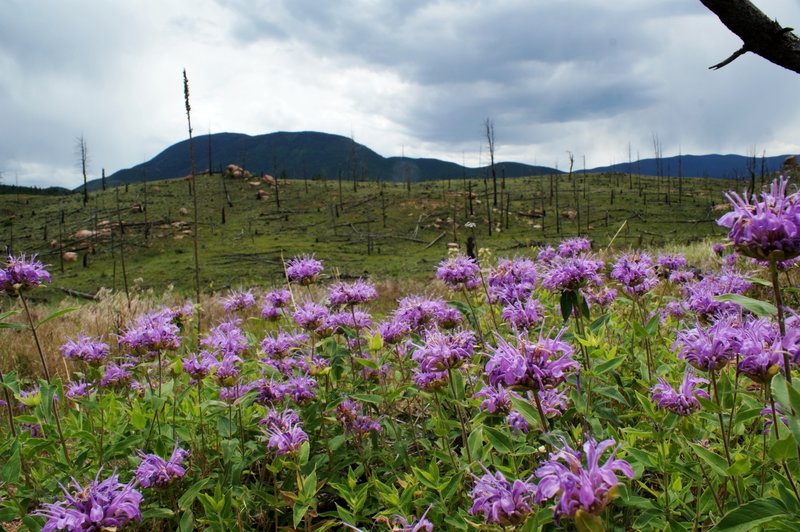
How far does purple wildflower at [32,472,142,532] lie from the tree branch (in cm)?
382

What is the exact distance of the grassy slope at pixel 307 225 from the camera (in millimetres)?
39281

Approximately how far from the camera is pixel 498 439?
1.76m

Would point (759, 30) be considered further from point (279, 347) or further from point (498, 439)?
point (279, 347)

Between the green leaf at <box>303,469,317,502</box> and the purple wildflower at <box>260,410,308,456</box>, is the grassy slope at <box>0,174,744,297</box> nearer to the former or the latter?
the purple wildflower at <box>260,410,308,456</box>

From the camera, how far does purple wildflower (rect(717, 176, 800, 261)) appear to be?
4.27 ft

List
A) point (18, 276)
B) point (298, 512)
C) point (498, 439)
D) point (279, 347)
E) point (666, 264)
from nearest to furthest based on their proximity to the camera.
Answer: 1. point (498, 439)
2. point (298, 512)
3. point (18, 276)
4. point (279, 347)
5. point (666, 264)

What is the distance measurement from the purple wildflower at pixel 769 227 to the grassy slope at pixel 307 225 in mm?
29909

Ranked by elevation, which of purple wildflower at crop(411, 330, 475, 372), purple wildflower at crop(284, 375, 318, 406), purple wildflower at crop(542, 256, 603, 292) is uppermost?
purple wildflower at crop(542, 256, 603, 292)

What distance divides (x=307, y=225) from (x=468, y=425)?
5528 cm

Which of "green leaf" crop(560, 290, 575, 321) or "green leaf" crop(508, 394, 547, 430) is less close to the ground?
"green leaf" crop(560, 290, 575, 321)

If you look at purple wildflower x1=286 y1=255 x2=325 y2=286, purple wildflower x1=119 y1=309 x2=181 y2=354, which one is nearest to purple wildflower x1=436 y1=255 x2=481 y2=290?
purple wildflower x1=286 y1=255 x2=325 y2=286

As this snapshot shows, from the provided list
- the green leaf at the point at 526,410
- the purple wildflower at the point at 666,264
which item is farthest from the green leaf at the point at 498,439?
the purple wildflower at the point at 666,264

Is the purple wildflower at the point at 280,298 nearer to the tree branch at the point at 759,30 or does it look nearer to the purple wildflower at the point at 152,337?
the purple wildflower at the point at 152,337

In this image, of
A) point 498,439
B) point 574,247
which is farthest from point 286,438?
point 574,247
